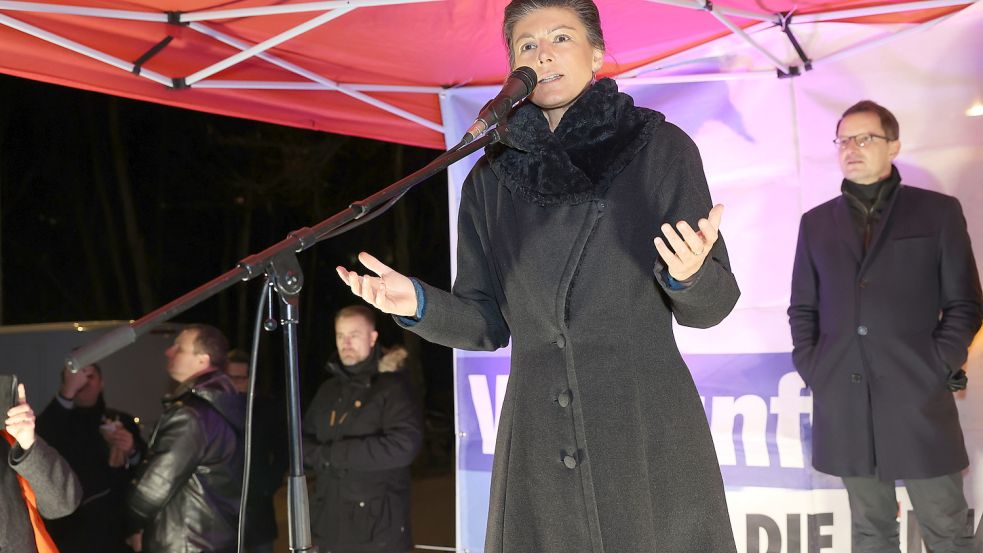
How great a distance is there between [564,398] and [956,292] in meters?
2.75

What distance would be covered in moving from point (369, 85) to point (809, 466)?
9.67 feet

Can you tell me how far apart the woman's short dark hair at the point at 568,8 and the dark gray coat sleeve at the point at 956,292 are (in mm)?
2519

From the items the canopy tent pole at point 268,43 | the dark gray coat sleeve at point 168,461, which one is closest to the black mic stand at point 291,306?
the canopy tent pole at point 268,43

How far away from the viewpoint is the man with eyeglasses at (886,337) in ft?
13.3

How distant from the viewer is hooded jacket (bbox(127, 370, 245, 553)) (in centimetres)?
436

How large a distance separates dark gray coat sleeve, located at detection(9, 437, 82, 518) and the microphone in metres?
2.40

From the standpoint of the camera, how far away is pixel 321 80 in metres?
4.80

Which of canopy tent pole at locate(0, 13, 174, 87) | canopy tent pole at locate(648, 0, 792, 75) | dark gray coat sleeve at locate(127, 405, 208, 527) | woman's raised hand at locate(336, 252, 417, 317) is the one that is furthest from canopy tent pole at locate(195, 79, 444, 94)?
woman's raised hand at locate(336, 252, 417, 317)

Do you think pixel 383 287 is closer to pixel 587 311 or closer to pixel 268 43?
pixel 587 311

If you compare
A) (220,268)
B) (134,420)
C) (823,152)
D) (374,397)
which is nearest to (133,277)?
(220,268)

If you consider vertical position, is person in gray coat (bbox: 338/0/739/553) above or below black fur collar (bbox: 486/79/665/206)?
below

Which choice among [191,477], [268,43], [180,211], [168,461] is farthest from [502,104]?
[180,211]

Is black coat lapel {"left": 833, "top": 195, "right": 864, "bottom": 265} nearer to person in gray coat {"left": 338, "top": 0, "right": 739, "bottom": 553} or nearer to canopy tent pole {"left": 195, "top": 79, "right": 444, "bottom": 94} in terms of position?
canopy tent pole {"left": 195, "top": 79, "right": 444, "bottom": 94}

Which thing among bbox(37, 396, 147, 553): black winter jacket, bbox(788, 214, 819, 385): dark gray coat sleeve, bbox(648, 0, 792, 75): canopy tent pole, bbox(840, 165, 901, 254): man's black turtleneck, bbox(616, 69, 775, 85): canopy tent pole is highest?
bbox(648, 0, 792, 75): canopy tent pole
